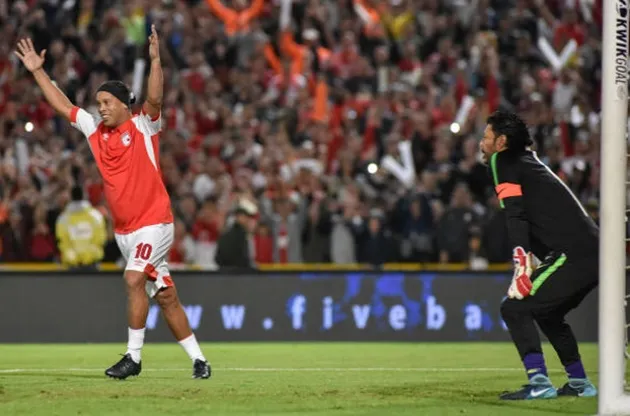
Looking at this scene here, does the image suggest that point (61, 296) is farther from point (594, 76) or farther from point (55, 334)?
point (594, 76)

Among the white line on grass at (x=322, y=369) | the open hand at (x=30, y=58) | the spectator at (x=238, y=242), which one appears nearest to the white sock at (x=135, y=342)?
the white line on grass at (x=322, y=369)

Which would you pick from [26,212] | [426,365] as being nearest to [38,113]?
[26,212]

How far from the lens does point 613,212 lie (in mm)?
8867

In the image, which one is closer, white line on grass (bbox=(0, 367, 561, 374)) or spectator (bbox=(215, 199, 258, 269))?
white line on grass (bbox=(0, 367, 561, 374))

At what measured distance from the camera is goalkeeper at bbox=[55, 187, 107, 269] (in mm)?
19375

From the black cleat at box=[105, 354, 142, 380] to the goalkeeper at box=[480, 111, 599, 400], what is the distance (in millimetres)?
3286

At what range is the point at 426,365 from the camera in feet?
47.6

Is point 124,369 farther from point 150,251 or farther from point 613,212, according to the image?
point 613,212

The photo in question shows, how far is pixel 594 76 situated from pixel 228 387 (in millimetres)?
14380

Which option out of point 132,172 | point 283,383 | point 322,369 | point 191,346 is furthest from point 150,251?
point 322,369

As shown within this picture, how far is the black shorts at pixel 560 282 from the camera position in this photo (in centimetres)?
990

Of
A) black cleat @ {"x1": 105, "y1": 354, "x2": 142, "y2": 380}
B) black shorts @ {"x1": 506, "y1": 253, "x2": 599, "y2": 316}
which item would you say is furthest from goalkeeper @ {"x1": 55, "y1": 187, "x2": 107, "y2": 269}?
black shorts @ {"x1": 506, "y1": 253, "x2": 599, "y2": 316}

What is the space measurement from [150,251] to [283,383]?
1556 millimetres

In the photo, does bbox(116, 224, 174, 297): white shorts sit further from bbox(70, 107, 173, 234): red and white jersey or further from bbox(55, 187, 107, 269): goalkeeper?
bbox(55, 187, 107, 269): goalkeeper
